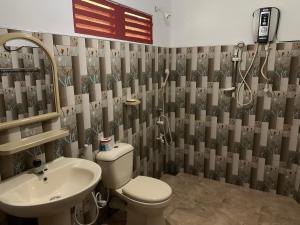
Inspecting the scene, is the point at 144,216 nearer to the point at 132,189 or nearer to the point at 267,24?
the point at 132,189

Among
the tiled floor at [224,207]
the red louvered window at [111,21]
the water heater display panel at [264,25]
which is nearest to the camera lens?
the red louvered window at [111,21]

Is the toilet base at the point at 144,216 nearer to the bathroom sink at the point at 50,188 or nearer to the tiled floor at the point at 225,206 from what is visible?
the tiled floor at the point at 225,206

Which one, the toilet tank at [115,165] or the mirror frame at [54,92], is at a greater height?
the mirror frame at [54,92]

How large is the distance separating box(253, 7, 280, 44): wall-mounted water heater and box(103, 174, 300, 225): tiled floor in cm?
178

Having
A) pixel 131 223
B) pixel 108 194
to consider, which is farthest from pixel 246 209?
pixel 108 194

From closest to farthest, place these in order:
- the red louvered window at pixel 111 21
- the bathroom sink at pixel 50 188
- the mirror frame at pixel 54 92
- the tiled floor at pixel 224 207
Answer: the bathroom sink at pixel 50 188, the mirror frame at pixel 54 92, the red louvered window at pixel 111 21, the tiled floor at pixel 224 207

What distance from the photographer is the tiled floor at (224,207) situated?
2.27 metres

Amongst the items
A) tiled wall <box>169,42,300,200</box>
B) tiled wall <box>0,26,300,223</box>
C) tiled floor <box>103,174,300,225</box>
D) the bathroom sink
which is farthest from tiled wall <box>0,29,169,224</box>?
tiled floor <box>103,174,300,225</box>

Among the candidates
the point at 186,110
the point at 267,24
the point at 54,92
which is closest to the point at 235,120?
the point at 186,110

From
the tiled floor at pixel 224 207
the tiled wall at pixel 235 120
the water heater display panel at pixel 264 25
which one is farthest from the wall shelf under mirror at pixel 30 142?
the water heater display panel at pixel 264 25

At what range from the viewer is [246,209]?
2.44 m

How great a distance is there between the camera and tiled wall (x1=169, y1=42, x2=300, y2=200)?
2486 millimetres

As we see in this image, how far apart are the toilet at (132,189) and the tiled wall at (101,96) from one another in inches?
8.5

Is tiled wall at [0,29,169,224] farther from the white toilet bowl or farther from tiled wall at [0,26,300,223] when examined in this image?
the white toilet bowl
